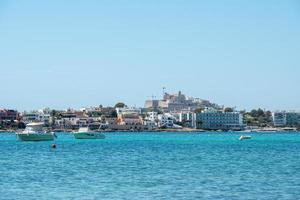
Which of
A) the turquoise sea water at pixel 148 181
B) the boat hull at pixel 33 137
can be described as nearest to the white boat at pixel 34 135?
the boat hull at pixel 33 137

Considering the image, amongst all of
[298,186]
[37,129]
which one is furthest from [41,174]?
[37,129]

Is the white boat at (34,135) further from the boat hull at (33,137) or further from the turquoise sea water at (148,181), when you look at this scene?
the turquoise sea water at (148,181)

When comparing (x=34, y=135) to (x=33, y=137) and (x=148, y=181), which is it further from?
(x=148, y=181)

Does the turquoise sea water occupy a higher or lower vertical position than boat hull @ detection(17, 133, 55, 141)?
lower

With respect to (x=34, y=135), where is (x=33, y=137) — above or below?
below

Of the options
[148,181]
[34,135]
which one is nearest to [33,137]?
[34,135]

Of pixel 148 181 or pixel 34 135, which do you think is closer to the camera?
pixel 148 181

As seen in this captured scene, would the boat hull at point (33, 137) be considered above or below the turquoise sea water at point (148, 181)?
above

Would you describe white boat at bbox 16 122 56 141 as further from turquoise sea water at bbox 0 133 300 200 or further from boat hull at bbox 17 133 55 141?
turquoise sea water at bbox 0 133 300 200

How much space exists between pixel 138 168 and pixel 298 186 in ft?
41.4

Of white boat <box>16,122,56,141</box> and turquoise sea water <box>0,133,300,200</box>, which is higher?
white boat <box>16,122,56,141</box>

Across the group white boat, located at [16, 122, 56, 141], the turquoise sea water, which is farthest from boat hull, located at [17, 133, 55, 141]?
the turquoise sea water

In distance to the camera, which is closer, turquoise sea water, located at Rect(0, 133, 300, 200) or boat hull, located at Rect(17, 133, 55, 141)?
turquoise sea water, located at Rect(0, 133, 300, 200)

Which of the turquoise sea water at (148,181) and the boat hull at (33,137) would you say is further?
the boat hull at (33,137)
